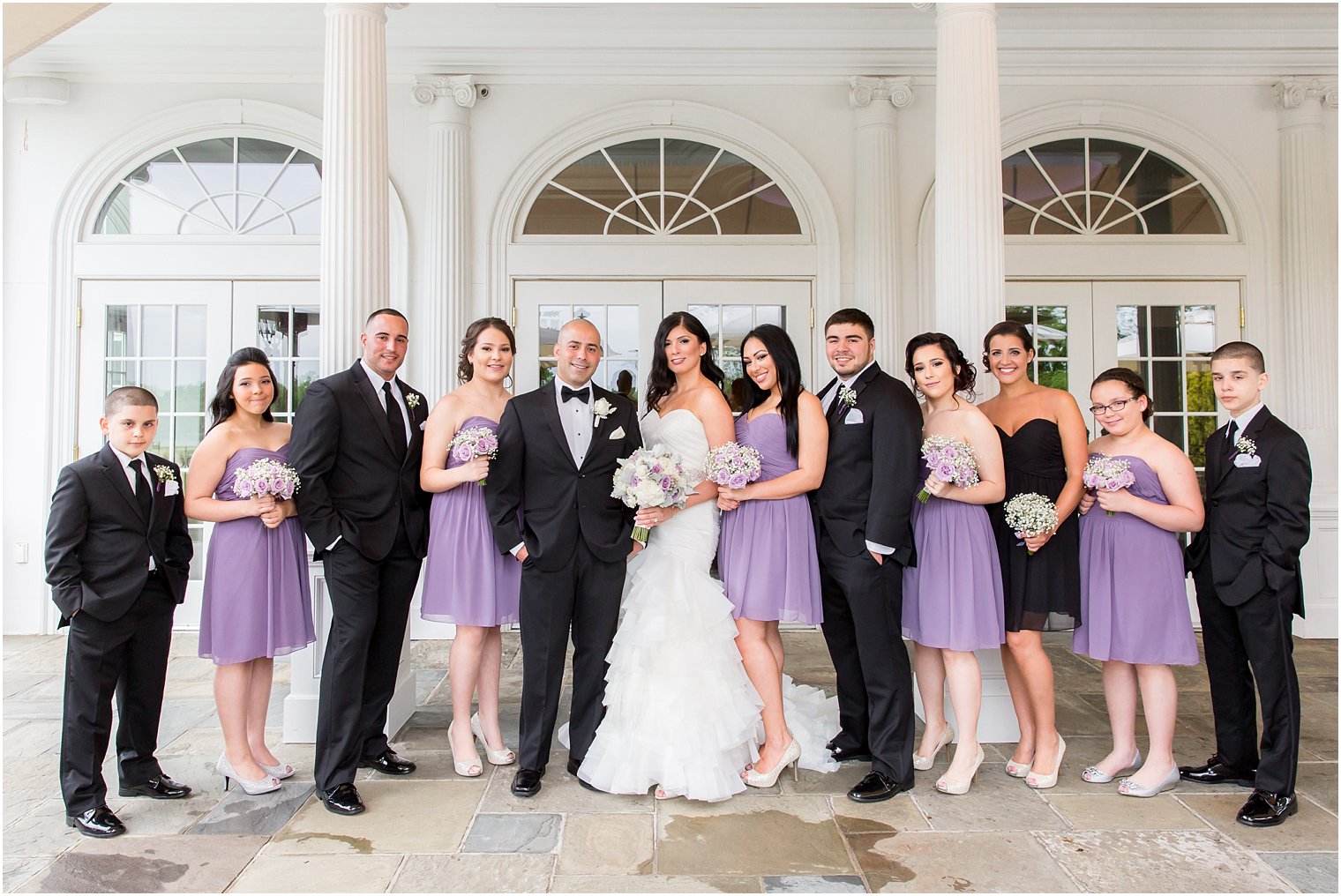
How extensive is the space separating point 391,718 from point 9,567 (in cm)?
451

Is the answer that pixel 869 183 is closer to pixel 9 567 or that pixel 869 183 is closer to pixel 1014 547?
pixel 1014 547

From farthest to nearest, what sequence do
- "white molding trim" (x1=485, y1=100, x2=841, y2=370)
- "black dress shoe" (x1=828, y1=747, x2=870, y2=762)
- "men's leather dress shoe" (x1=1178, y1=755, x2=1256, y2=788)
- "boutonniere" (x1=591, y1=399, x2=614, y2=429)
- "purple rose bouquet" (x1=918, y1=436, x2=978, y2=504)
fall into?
1. "white molding trim" (x1=485, y1=100, x2=841, y2=370)
2. "black dress shoe" (x1=828, y1=747, x2=870, y2=762)
3. "men's leather dress shoe" (x1=1178, y1=755, x2=1256, y2=788)
4. "boutonniere" (x1=591, y1=399, x2=614, y2=429)
5. "purple rose bouquet" (x1=918, y1=436, x2=978, y2=504)

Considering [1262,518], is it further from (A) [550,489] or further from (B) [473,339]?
(B) [473,339]

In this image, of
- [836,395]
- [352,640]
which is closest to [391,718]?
[352,640]

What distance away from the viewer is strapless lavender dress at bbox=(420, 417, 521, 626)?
3.61 metres

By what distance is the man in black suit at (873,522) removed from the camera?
3410 mm

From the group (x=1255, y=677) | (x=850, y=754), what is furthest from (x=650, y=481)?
(x=1255, y=677)

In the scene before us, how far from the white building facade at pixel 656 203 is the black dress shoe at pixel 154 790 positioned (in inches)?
142

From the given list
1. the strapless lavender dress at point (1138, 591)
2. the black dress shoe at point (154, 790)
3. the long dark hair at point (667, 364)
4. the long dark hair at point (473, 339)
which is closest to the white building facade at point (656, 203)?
the long dark hair at point (473, 339)

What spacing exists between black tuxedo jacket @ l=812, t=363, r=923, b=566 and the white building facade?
319 centimetres

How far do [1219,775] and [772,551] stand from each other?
2.15 m

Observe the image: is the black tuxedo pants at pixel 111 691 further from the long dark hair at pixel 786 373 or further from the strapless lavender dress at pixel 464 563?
the long dark hair at pixel 786 373

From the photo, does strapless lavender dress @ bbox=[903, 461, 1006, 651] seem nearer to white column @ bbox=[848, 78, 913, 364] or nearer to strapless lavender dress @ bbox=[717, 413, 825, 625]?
strapless lavender dress @ bbox=[717, 413, 825, 625]

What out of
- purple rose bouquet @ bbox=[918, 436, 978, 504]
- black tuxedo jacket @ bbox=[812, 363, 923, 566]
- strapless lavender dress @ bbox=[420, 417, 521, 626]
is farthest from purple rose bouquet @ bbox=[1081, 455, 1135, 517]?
strapless lavender dress @ bbox=[420, 417, 521, 626]
